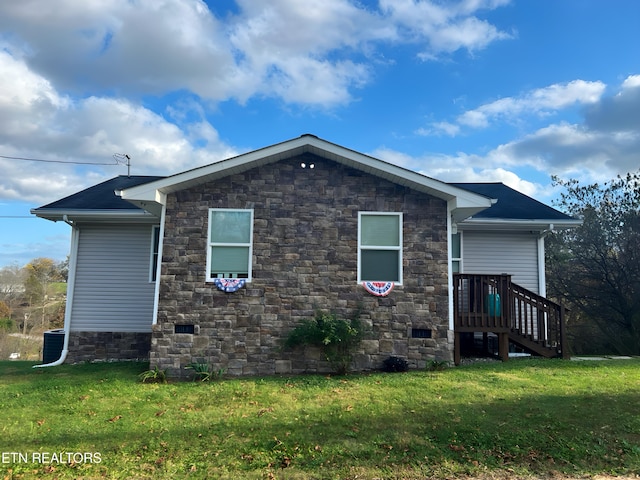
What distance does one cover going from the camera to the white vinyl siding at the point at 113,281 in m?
10.1

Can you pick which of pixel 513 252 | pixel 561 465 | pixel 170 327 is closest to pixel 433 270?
pixel 513 252

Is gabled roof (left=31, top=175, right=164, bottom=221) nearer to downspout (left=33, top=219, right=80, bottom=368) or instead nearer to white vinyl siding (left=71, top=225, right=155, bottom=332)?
downspout (left=33, top=219, right=80, bottom=368)

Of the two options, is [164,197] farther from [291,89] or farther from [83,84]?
[83,84]

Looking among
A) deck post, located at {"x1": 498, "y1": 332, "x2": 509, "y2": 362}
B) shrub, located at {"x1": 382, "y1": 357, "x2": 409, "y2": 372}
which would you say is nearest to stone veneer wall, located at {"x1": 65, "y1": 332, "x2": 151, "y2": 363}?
shrub, located at {"x1": 382, "y1": 357, "x2": 409, "y2": 372}

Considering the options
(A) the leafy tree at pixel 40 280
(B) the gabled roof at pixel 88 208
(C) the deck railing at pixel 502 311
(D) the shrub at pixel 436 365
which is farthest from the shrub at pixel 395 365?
(A) the leafy tree at pixel 40 280

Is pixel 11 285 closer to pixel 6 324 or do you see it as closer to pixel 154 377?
pixel 6 324

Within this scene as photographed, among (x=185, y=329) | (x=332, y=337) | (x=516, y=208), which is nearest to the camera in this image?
(x=332, y=337)

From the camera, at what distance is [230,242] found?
828 centimetres

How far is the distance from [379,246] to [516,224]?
4.18 m

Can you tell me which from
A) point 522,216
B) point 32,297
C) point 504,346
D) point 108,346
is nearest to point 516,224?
point 522,216

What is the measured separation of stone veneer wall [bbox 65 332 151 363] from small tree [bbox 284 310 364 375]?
14.0 feet

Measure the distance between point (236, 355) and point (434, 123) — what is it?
1134 centimetres

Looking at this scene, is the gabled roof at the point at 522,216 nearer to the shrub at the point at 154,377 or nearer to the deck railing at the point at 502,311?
the deck railing at the point at 502,311

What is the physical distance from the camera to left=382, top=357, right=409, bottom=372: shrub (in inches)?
308
